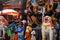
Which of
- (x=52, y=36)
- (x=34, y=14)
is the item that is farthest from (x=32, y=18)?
(x=52, y=36)

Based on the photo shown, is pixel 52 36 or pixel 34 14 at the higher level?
pixel 34 14

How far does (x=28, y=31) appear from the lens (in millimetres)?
2865

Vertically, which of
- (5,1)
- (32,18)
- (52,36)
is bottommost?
(52,36)

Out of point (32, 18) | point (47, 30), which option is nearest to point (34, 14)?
point (32, 18)

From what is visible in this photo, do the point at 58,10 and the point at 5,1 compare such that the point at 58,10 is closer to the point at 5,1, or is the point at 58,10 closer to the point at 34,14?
the point at 34,14

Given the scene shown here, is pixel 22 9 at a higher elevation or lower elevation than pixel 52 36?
higher

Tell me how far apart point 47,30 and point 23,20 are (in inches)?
11.4

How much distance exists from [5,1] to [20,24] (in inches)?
11.9

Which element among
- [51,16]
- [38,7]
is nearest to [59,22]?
[51,16]

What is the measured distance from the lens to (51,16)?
9.20 ft

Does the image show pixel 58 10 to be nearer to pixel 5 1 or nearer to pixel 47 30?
pixel 47 30

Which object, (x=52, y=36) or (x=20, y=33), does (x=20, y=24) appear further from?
(x=52, y=36)

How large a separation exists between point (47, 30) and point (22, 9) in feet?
1.17

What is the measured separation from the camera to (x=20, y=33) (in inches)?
114
